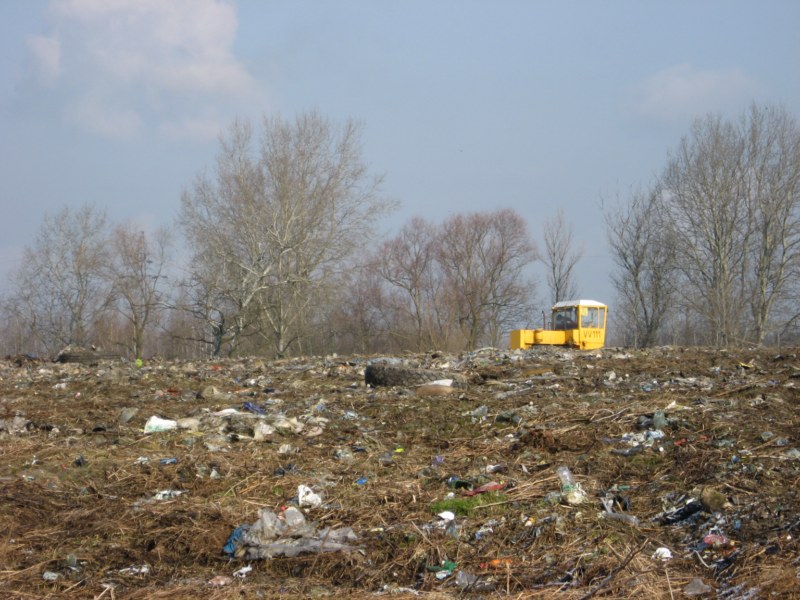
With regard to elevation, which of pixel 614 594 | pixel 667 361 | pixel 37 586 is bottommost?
pixel 37 586

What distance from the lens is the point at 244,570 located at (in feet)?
11.9

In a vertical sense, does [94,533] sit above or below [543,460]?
below

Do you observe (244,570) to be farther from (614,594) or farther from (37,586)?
(614,594)

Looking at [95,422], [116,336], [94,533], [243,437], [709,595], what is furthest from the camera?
[116,336]

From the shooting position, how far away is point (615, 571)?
10.7ft

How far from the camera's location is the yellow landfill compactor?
2300 centimetres

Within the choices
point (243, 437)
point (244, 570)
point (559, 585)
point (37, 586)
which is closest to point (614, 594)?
point (559, 585)

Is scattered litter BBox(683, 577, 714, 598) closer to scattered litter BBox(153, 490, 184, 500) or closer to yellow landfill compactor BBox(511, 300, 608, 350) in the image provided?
scattered litter BBox(153, 490, 184, 500)

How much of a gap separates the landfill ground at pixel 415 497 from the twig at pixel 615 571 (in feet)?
0.08

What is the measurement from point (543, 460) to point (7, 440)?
4.74 meters

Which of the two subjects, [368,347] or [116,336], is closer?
[368,347]

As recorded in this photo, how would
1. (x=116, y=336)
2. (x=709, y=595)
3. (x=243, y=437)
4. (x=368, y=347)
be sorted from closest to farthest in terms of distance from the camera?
(x=709, y=595) → (x=243, y=437) → (x=368, y=347) → (x=116, y=336)

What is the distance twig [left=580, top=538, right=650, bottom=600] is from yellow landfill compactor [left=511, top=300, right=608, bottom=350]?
63.5 feet

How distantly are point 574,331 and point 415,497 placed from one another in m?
19.6
